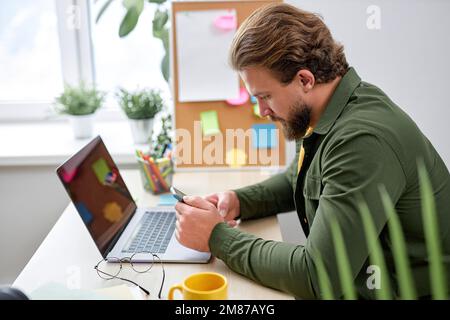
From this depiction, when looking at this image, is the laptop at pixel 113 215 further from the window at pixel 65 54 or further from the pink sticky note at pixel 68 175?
the window at pixel 65 54

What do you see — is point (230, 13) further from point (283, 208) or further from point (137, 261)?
point (137, 261)

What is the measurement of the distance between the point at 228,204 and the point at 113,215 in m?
0.30

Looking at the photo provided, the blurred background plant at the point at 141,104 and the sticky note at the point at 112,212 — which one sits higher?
the blurred background plant at the point at 141,104

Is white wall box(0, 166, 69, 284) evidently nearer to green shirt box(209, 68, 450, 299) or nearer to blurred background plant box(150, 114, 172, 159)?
blurred background plant box(150, 114, 172, 159)

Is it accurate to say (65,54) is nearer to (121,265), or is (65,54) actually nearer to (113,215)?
(113,215)

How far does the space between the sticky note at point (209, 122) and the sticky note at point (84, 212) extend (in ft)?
2.38

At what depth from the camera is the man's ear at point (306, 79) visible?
3.92ft

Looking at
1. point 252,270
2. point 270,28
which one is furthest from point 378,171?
point 270,28

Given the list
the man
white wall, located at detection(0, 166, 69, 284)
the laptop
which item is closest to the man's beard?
the man

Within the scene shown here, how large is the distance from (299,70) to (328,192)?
0.32 metres

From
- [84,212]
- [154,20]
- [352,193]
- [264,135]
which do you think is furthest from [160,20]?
[352,193]

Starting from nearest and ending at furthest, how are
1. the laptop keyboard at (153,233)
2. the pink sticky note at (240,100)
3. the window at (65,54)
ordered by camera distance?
1. the laptop keyboard at (153,233)
2. the pink sticky note at (240,100)
3. the window at (65,54)

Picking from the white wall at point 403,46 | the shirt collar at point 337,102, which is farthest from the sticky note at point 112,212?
the white wall at point 403,46

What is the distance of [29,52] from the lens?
2.26m
